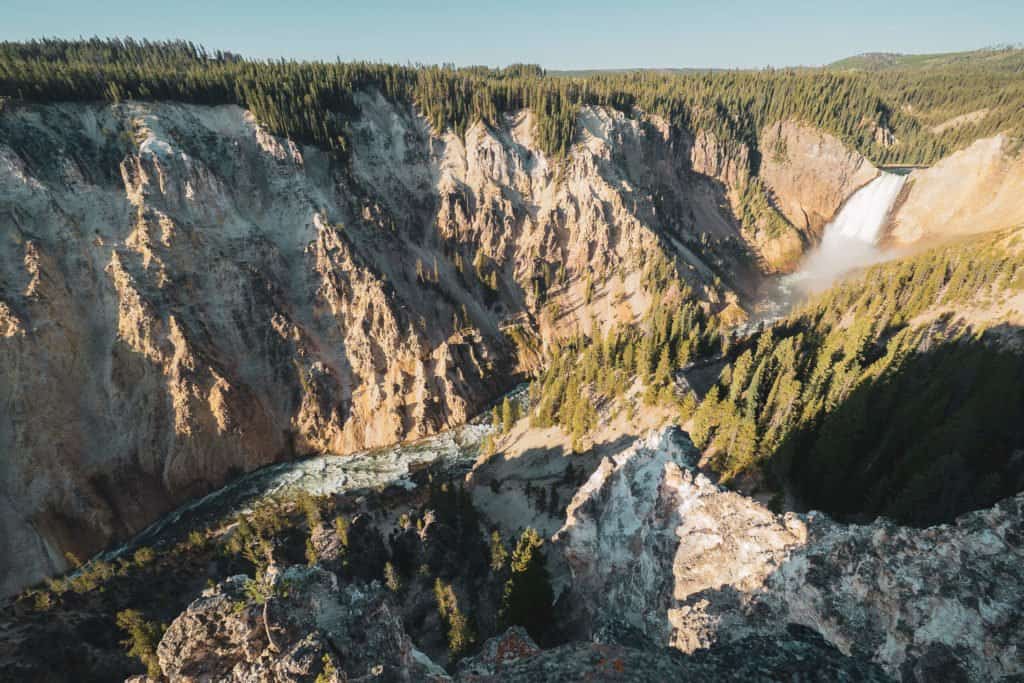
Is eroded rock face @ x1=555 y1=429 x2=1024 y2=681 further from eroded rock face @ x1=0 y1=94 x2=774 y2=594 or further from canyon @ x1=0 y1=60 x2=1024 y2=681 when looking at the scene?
eroded rock face @ x1=0 y1=94 x2=774 y2=594

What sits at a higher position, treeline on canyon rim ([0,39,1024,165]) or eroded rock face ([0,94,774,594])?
treeline on canyon rim ([0,39,1024,165])

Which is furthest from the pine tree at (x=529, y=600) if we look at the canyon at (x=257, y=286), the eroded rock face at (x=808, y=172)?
the eroded rock face at (x=808, y=172)

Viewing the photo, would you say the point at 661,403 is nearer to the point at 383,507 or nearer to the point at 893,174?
the point at 383,507

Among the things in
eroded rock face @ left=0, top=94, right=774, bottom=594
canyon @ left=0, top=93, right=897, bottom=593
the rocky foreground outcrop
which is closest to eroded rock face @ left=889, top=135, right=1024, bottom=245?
canyon @ left=0, top=93, right=897, bottom=593

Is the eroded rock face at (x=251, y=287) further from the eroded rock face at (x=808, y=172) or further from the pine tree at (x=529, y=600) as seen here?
the eroded rock face at (x=808, y=172)

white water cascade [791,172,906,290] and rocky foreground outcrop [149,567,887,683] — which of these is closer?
rocky foreground outcrop [149,567,887,683]

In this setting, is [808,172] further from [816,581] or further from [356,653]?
[356,653]
